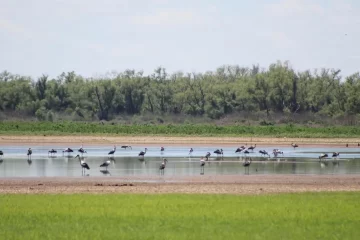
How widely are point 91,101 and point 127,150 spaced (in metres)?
46.7

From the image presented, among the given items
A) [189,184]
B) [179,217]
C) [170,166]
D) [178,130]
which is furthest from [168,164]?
[178,130]

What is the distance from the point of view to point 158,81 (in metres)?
103

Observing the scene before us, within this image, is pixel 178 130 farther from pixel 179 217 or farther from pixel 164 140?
pixel 179 217

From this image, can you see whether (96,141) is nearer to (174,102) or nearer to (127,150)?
(127,150)

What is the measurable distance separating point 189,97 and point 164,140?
36440mm

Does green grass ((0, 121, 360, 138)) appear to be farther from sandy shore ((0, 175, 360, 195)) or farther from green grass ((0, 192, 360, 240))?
green grass ((0, 192, 360, 240))

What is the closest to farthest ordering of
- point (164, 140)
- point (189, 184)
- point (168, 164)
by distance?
point (189, 184), point (168, 164), point (164, 140)

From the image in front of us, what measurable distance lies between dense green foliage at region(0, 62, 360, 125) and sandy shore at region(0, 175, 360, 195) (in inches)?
2198

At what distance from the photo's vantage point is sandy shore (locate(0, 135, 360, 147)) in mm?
56250

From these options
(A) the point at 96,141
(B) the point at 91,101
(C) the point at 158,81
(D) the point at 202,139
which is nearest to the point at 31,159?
(A) the point at 96,141

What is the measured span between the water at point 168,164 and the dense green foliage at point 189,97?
1591 inches

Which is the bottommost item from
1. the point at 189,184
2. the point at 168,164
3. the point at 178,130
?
the point at 189,184

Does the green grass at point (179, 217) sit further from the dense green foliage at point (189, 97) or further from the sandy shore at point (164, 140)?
the dense green foliage at point (189, 97)

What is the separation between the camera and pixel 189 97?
3748 inches
